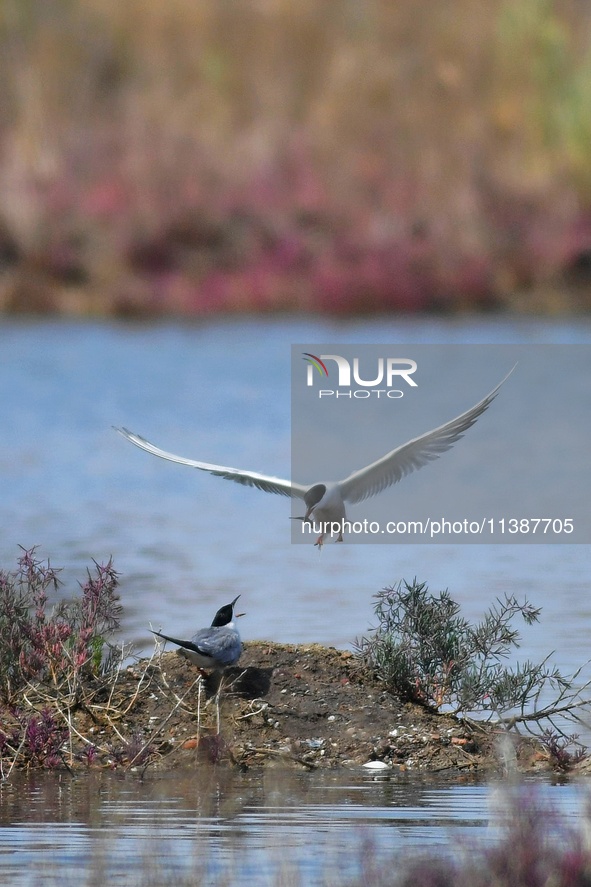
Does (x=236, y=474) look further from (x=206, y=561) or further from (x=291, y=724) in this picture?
(x=206, y=561)

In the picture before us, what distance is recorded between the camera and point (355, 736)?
24.4 feet

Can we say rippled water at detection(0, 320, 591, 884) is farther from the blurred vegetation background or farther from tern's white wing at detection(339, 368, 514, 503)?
the blurred vegetation background

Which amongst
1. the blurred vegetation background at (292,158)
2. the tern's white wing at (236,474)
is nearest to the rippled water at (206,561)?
the tern's white wing at (236,474)

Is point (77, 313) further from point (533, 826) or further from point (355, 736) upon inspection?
point (533, 826)

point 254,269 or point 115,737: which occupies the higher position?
point 254,269

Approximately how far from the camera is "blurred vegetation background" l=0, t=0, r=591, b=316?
1359 inches

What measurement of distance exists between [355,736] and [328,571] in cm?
441

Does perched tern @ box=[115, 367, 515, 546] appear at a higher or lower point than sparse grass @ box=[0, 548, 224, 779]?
higher

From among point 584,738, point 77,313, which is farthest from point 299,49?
point 584,738

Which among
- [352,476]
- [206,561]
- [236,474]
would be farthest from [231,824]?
[206,561]

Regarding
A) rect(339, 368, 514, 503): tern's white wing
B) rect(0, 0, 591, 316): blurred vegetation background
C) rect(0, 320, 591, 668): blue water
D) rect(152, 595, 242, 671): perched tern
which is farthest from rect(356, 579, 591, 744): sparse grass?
rect(0, 0, 591, 316): blurred vegetation background

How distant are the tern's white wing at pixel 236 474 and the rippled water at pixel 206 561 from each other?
80cm

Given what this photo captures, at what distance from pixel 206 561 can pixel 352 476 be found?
3153 mm

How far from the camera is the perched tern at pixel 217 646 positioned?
7.39 m
